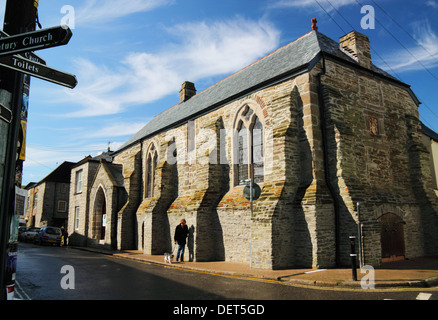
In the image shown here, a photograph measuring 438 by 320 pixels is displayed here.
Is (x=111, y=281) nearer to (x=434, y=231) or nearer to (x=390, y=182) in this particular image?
(x=390, y=182)

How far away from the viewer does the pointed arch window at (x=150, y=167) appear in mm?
20531

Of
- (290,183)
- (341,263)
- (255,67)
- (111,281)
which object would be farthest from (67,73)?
(255,67)

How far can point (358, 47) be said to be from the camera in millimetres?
13961

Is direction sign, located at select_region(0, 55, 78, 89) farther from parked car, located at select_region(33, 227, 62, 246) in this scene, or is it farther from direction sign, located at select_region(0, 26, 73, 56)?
parked car, located at select_region(33, 227, 62, 246)

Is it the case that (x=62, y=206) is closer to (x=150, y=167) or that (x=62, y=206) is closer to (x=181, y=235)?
(x=150, y=167)

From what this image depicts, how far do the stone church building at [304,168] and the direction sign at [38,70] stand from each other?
317 inches

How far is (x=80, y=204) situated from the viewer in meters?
26.4

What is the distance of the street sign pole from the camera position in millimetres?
3504

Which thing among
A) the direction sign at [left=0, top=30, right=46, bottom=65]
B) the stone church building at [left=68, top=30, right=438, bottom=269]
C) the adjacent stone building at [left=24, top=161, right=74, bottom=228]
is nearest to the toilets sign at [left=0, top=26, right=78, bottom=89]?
the direction sign at [left=0, top=30, right=46, bottom=65]

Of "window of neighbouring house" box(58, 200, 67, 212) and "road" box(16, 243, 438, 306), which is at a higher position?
"window of neighbouring house" box(58, 200, 67, 212)

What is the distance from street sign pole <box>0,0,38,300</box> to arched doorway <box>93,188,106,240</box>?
70.2ft

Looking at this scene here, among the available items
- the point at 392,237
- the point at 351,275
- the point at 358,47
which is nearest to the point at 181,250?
the point at 351,275

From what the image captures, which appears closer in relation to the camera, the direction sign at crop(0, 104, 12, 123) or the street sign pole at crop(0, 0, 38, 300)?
the direction sign at crop(0, 104, 12, 123)
